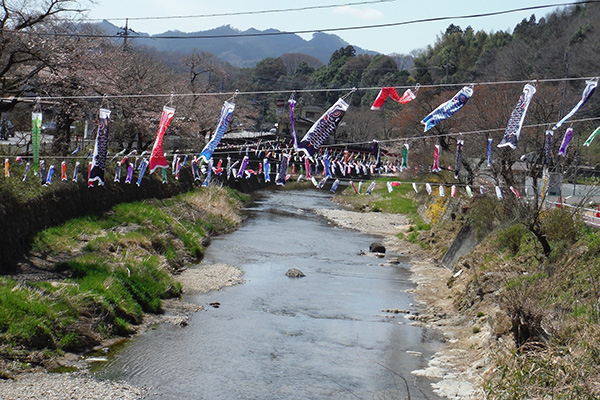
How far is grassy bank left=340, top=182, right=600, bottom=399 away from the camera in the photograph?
1067cm

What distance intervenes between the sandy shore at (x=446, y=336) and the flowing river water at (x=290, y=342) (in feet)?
1.31

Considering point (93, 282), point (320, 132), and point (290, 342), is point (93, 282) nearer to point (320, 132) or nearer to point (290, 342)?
point (290, 342)

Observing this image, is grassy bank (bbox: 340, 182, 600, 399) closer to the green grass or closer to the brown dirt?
the brown dirt

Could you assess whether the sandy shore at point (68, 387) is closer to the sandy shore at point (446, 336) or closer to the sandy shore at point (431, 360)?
the sandy shore at point (431, 360)

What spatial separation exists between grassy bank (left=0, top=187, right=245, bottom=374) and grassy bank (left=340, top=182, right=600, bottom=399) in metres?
8.86

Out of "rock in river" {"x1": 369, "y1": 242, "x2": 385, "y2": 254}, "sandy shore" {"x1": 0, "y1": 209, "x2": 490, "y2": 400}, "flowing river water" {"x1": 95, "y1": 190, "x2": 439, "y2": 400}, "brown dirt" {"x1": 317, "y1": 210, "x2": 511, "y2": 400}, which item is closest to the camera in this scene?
"sandy shore" {"x1": 0, "y1": 209, "x2": 490, "y2": 400}

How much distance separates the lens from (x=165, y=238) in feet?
82.2

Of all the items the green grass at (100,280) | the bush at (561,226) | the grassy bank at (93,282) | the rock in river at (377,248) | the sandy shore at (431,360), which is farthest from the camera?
the rock in river at (377,248)

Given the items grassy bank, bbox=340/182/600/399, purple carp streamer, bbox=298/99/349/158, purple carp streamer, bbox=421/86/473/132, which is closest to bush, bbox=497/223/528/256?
grassy bank, bbox=340/182/600/399

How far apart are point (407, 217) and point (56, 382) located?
3546cm

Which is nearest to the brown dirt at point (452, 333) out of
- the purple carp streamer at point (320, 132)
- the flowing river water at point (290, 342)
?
the flowing river water at point (290, 342)

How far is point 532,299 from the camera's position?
1360 centimetres

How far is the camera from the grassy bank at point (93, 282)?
1315 cm

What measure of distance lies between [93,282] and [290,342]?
17.7ft
